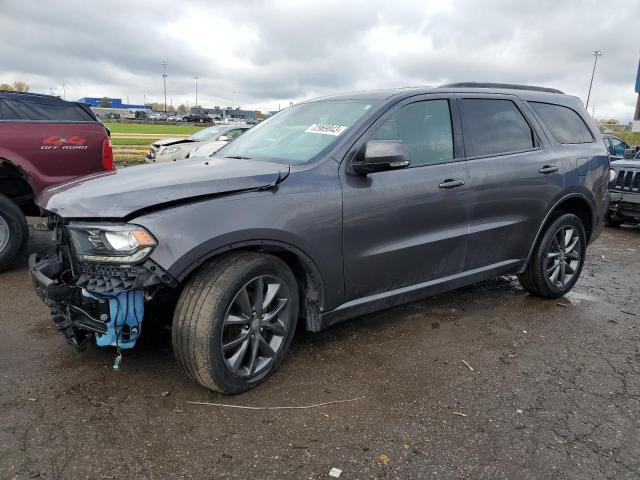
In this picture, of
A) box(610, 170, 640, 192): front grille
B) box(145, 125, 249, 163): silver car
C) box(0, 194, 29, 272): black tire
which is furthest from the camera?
box(145, 125, 249, 163): silver car

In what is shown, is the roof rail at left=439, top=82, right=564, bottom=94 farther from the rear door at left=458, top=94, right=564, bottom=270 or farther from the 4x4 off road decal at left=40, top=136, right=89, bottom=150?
the 4x4 off road decal at left=40, top=136, right=89, bottom=150

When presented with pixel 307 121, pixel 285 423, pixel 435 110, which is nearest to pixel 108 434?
pixel 285 423

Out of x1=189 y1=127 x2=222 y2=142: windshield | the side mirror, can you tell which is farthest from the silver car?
the side mirror

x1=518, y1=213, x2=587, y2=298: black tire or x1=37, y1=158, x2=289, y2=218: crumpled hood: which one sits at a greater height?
x1=37, y1=158, x2=289, y2=218: crumpled hood

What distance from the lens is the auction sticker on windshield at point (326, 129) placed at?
11.6ft

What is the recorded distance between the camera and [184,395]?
3.03 metres

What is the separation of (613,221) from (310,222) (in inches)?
329

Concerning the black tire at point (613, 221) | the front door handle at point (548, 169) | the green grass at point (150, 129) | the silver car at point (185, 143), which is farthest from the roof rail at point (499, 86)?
the green grass at point (150, 129)

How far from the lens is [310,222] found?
3139 mm

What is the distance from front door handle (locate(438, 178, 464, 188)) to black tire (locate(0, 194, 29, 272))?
4219mm

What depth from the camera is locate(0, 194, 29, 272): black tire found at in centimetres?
526

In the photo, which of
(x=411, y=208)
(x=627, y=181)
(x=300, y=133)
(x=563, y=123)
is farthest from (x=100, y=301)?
(x=627, y=181)

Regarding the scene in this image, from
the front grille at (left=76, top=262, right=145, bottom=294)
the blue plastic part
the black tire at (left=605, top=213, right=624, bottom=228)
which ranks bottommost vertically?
the black tire at (left=605, top=213, right=624, bottom=228)

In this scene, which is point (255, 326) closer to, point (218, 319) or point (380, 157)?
point (218, 319)
